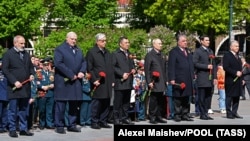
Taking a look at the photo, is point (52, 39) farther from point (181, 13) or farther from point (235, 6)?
point (235, 6)

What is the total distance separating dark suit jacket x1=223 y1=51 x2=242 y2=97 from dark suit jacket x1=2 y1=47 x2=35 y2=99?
17.5ft

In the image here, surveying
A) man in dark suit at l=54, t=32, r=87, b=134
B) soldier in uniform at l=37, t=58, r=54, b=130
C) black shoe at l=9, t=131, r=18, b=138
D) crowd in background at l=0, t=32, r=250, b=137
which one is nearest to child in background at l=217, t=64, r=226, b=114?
crowd in background at l=0, t=32, r=250, b=137

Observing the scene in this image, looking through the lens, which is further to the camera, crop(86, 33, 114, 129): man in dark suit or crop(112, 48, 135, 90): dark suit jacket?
crop(112, 48, 135, 90): dark suit jacket

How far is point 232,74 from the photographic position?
49.1 ft

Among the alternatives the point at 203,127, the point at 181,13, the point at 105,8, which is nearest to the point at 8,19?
the point at 105,8

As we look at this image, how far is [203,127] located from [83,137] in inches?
232

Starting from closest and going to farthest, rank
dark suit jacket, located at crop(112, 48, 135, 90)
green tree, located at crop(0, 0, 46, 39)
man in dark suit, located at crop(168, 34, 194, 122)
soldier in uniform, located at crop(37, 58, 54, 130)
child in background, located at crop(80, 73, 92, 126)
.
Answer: soldier in uniform, located at crop(37, 58, 54, 130) → dark suit jacket, located at crop(112, 48, 135, 90) → child in background, located at crop(80, 73, 92, 126) → man in dark suit, located at crop(168, 34, 194, 122) → green tree, located at crop(0, 0, 46, 39)

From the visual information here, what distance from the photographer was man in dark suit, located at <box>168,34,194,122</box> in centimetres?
1433

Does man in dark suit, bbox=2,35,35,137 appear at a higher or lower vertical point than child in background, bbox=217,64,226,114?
higher

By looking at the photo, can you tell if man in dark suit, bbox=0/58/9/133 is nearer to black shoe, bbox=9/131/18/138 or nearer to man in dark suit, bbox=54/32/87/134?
black shoe, bbox=9/131/18/138

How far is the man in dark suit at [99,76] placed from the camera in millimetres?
13148

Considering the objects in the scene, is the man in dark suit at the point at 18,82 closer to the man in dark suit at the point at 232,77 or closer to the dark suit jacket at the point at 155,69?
the dark suit jacket at the point at 155,69

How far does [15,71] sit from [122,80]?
8.59 ft

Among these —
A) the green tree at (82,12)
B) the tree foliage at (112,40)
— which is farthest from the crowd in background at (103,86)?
the green tree at (82,12)
